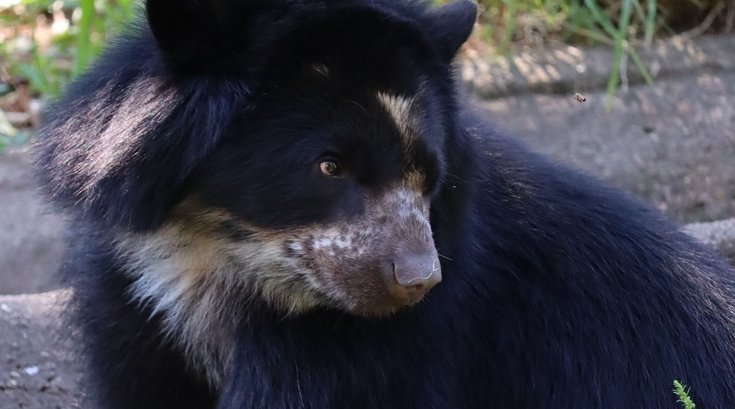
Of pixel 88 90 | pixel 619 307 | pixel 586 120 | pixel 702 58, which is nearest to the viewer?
pixel 88 90

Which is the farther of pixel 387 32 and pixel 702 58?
pixel 702 58

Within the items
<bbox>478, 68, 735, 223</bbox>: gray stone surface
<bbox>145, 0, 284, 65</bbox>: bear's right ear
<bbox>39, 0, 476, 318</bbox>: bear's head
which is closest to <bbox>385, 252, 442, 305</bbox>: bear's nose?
<bbox>39, 0, 476, 318</bbox>: bear's head

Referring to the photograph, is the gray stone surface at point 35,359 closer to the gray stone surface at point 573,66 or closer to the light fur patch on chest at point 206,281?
the light fur patch on chest at point 206,281

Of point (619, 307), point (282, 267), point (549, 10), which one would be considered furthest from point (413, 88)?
point (549, 10)

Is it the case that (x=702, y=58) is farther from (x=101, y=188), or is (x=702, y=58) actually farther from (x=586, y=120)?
(x=101, y=188)

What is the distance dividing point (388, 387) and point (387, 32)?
89 cm

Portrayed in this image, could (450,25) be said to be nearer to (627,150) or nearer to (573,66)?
(627,150)

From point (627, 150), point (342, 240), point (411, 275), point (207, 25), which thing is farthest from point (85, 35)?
point (411, 275)

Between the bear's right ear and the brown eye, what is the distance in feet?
1.03

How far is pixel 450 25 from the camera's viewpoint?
278cm

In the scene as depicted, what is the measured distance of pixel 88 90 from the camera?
2643mm

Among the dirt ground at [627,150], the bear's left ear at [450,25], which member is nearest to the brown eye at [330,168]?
the bear's left ear at [450,25]

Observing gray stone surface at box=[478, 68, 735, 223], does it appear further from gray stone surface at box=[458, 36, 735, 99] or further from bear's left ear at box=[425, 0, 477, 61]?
bear's left ear at box=[425, 0, 477, 61]

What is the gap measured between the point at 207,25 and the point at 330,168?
422 millimetres
